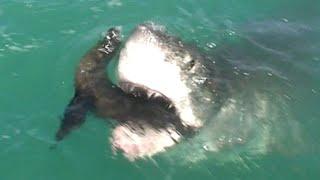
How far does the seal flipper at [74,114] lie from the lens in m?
7.58

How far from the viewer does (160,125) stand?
7277 mm

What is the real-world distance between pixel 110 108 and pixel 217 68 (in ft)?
5.49

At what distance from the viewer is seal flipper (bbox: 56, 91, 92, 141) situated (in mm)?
7578

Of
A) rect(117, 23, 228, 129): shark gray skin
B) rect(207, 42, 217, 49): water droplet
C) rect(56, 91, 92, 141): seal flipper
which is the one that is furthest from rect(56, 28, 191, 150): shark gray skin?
rect(207, 42, 217, 49): water droplet

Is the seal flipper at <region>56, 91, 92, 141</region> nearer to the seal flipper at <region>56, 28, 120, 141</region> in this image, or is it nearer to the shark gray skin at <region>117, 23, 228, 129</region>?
the seal flipper at <region>56, 28, 120, 141</region>

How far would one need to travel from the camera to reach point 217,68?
8508 millimetres

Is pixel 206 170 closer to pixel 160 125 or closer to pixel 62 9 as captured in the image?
pixel 160 125

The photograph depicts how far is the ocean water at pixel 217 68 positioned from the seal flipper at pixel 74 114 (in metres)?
0.15

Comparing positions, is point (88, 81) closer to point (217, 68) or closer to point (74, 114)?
point (74, 114)

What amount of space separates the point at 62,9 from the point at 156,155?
3982 mm

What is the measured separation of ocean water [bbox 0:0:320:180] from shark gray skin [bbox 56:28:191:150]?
0.66 ft

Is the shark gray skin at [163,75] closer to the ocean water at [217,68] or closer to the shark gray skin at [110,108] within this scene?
the shark gray skin at [110,108]

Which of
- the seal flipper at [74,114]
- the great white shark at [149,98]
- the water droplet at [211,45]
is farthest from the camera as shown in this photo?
the water droplet at [211,45]

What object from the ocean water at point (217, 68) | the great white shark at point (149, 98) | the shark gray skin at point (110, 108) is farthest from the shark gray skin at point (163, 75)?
the ocean water at point (217, 68)
